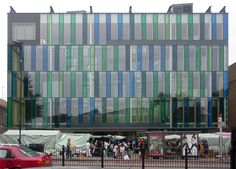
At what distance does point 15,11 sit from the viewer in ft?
246

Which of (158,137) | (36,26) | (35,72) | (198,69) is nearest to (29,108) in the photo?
(35,72)

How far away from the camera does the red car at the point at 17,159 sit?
64.1ft

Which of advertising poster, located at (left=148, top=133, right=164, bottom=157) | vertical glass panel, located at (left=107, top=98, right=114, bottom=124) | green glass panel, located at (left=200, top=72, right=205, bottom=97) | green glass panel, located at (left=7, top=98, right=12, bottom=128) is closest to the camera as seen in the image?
advertising poster, located at (left=148, top=133, right=164, bottom=157)

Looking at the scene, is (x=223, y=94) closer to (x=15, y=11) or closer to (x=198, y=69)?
(x=198, y=69)

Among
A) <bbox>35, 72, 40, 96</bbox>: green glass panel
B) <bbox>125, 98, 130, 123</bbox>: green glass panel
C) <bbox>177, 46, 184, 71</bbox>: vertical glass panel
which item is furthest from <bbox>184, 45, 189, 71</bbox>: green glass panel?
<bbox>35, 72, 40, 96</bbox>: green glass panel

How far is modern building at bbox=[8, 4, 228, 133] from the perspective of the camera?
237ft

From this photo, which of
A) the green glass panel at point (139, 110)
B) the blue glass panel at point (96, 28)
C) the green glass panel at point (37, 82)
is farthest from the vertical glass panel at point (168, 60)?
the green glass panel at point (37, 82)

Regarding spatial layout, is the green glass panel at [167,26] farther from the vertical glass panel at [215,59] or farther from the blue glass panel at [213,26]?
the vertical glass panel at [215,59]

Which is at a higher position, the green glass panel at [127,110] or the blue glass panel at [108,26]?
the blue glass panel at [108,26]

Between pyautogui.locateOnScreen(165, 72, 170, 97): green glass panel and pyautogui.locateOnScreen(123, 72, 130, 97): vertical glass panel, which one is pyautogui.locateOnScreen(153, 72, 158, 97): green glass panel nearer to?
pyautogui.locateOnScreen(165, 72, 170, 97): green glass panel

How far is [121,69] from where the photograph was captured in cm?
7312

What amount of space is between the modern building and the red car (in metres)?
51.9

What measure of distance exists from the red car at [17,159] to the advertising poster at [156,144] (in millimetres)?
18397

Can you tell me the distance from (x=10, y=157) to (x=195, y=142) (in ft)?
68.7
